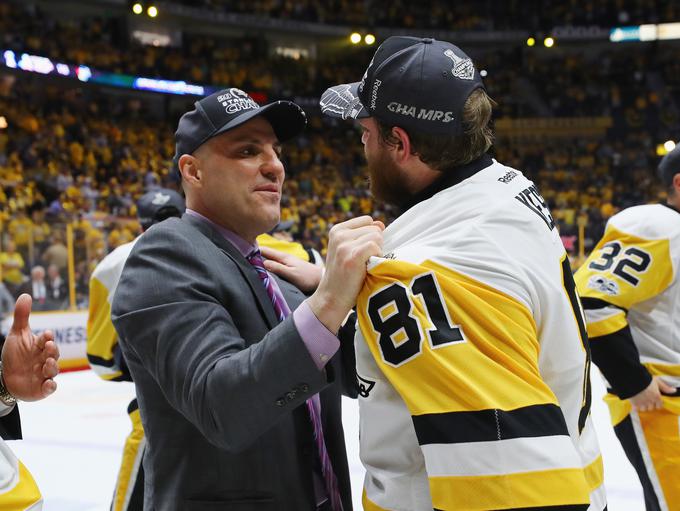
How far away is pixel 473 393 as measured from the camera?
123cm

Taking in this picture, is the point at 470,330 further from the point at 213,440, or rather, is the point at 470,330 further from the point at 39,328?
the point at 39,328

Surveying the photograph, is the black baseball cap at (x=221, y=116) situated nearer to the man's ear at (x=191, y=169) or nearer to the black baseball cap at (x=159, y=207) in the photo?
the man's ear at (x=191, y=169)

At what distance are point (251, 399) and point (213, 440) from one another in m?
0.13

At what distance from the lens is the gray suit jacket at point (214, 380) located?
138cm

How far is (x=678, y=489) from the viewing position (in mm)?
2861

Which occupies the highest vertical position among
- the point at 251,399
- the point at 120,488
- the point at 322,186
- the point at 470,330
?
the point at 470,330

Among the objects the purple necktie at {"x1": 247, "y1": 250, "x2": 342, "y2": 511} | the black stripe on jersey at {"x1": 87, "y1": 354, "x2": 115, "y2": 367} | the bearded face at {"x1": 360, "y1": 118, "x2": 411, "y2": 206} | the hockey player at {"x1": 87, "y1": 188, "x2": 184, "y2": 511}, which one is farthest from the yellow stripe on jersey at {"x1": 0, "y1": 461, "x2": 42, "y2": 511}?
the black stripe on jersey at {"x1": 87, "y1": 354, "x2": 115, "y2": 367}

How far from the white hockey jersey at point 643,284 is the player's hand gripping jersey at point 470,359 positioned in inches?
58.7

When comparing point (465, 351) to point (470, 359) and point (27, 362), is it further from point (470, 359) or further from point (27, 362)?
point (27, 362)

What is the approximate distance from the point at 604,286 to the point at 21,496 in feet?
6.82

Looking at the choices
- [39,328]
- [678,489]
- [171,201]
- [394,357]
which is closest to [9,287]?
[39,328]

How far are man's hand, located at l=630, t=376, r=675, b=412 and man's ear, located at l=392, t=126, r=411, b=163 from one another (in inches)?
70.7

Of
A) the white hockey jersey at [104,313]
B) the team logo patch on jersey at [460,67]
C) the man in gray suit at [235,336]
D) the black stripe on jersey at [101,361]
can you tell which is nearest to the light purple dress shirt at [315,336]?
the man in gray suit at [235,336]

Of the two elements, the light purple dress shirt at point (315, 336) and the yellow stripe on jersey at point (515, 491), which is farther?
the light purple dress shirt at point (315, 336)
